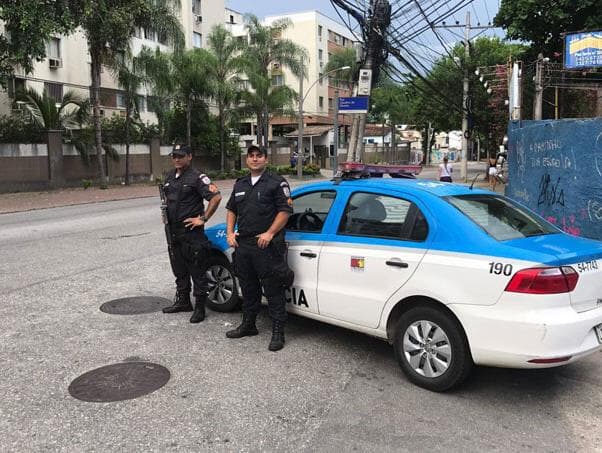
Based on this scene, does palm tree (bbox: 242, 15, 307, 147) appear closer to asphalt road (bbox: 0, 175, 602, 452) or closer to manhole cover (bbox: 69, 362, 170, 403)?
asphalt road (bbox: 0, 175, 602, 452)

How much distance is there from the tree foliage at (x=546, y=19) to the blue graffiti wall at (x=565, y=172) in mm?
12700

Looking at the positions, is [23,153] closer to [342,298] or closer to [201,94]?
[201,94]

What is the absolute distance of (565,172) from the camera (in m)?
8.77

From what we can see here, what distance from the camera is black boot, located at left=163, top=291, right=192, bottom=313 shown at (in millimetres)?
5918

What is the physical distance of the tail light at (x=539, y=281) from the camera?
3.58 m

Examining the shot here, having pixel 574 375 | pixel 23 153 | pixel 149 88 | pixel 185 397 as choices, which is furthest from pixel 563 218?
pixel 149 88

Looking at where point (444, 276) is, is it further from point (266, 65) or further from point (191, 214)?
point (266, 65)

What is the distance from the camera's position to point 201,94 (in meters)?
33.6

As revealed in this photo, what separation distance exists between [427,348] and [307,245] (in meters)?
1.38

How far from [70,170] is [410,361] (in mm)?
25201

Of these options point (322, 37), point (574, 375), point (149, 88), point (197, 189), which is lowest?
point (574, 375)

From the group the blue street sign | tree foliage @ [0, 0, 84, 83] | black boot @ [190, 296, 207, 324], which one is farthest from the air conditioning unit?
black boot @ [190, 296, 207, 324]

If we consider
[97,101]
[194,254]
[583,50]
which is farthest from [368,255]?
[97,101]

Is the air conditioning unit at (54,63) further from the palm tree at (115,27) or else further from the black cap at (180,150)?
the black cap at (180,150)
